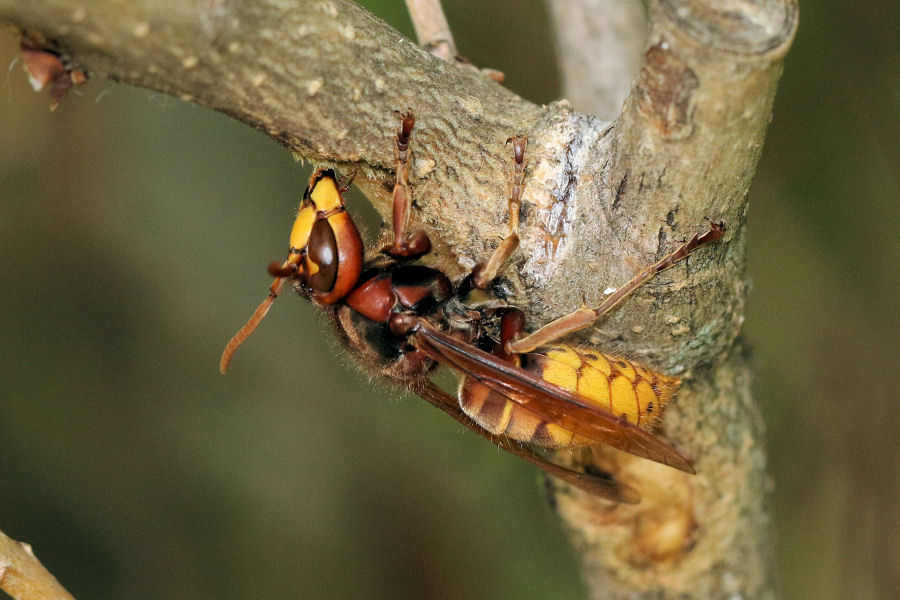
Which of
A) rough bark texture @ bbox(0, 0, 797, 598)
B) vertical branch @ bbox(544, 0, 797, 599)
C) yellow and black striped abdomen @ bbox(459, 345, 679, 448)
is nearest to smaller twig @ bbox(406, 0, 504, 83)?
rough bark texture @ bbox(0, 0, 797, 598)

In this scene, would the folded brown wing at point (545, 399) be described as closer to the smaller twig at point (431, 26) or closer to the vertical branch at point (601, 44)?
the smaller twig at point (431, 26)

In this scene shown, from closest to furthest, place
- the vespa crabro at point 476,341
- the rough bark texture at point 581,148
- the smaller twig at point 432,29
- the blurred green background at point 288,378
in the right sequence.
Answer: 1. the rough bark texture at point 581,148
2. the vespa crabro at point 476,341
3. the smaller twig at point 432,29
4. the blurred green background at point 288,378

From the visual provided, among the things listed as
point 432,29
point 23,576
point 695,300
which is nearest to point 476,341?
point 695,300

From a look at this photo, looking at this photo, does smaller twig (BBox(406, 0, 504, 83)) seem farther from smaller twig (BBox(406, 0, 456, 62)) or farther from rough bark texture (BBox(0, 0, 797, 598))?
rough bark texture (BBox(0, 0, 797, 598))

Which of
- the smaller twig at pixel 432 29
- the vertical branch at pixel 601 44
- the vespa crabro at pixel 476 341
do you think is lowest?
the vespa crabro at pixel 476 341

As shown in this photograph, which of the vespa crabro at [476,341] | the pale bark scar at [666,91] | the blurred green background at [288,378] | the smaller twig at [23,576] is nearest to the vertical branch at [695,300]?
the pale bark scar at [666,91]

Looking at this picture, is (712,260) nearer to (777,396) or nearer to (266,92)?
(266,92)

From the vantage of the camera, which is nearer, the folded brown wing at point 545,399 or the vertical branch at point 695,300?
the vertical branch at point 695,300

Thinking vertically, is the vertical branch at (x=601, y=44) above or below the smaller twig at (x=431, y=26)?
above
